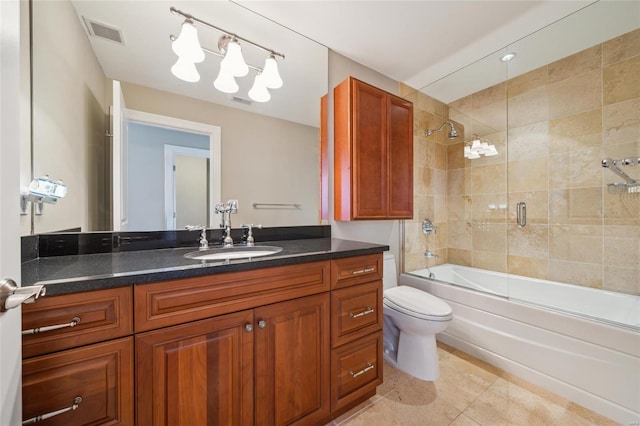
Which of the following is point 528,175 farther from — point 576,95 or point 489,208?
point 576,95

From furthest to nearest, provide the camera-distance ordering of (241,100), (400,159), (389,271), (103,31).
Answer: (389,271)
(400,159)
(241,100)
(103,31)

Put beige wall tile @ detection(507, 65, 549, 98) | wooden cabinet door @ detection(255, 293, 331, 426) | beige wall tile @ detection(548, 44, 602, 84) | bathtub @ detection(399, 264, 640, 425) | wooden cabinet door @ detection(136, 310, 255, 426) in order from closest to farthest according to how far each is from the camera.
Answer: wooden cabinet door @ detection(136, 310, 255, 426) < wooden cabinet door @ detection(255, 293, 331, 426) < bathtub @ detection(399, 264, 640, 425) < beige wall tile @ detection(548, 44, 602, 84) < beige wall tile @ detection(507, 65, 549, 98)

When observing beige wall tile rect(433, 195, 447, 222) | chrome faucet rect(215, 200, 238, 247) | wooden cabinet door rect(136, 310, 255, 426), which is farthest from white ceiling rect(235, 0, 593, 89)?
wooden cabinet door rect(136, 310, 255, 426)

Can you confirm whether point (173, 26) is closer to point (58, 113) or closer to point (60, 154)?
point (58, 113)

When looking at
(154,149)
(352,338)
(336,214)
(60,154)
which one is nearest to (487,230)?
(336,214)

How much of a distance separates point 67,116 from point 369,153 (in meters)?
1.66

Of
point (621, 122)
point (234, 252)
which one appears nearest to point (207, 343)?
point (234, 252)

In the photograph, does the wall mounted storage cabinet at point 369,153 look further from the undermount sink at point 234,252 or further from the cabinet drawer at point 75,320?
the cabinet drawer at point 75,320

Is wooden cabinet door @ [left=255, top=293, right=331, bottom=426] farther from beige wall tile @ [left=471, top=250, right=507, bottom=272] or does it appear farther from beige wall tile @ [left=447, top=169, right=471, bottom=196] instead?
beige wall tile @ [left=447, top=169, right=471, bottom=196]

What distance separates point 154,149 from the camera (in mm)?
1312

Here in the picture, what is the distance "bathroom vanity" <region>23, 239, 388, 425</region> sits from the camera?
2.24 feet

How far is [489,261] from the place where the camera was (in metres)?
2.49

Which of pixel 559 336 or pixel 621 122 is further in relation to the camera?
pixel 621 122

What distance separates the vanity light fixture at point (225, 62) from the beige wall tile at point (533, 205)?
7.86ft
